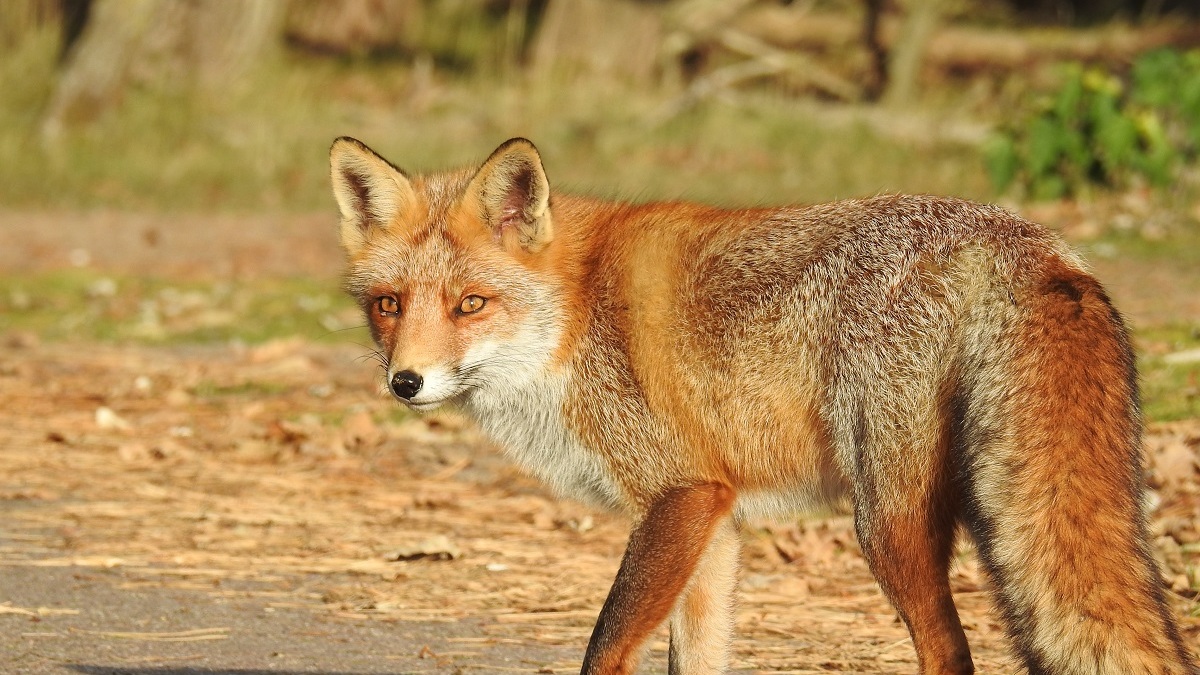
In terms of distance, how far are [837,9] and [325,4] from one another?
7419mm

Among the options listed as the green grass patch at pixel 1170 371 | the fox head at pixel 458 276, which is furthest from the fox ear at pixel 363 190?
the green grass patch at pixel 1170 371

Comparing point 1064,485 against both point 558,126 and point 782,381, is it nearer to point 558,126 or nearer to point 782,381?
point 782,381

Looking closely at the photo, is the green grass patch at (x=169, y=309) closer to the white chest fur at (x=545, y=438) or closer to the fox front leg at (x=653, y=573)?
the white chest fur at (x=545, y=438)

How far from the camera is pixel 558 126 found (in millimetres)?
15102

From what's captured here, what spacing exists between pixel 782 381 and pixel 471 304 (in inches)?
39.2

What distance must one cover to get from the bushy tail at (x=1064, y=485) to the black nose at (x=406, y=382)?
1.52 metres

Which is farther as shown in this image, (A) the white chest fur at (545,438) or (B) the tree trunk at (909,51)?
(B) the tree trunk at (909,51)

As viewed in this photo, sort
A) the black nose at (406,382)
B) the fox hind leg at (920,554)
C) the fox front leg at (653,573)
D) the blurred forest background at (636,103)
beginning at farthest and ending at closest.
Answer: the blurred forest background at (636,103) < the black nose at (406,382) < the fox front leg at (653,573) < the fox hind leg at (920,554)

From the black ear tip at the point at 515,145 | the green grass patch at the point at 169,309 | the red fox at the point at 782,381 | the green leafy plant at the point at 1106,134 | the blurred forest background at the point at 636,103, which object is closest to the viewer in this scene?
the red fox at the point at 782,381

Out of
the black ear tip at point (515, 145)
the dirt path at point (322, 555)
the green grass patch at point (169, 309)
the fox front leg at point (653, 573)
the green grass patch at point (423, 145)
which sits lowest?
the green grass patch at point (169, 309)

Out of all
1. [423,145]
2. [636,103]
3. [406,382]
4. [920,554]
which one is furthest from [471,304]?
[636,103]

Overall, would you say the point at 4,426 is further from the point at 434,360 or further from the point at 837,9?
the point at 837,9

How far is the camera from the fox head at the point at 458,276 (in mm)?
4211

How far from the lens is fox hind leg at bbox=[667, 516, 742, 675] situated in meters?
4.21
